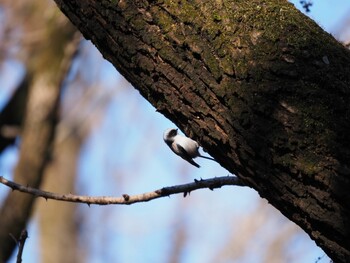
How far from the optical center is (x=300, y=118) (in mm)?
1459

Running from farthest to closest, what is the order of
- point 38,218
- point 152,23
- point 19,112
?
point 38,218
point 19,112
point 152,23

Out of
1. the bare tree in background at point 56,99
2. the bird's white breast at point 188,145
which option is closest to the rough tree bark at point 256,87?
the bare tree in background at point 56,99

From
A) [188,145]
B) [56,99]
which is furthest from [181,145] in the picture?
[56,99]

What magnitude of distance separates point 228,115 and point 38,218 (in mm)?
11021

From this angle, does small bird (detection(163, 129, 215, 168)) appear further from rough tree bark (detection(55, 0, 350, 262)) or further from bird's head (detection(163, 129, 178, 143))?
rough tree bark (detection(55, 0, 350, 262))

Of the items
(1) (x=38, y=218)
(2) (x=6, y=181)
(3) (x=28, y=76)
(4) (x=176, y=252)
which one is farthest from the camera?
(4) (x=176, y=252)

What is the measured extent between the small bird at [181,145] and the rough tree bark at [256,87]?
0.28 metres

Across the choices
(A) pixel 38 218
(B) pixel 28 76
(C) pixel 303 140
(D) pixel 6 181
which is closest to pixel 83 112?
(A) pixel 38 218

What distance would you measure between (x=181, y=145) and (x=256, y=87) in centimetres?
49

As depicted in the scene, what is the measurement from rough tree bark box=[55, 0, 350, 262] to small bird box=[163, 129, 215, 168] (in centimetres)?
28

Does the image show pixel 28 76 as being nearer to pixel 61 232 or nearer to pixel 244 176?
pixel 244 176

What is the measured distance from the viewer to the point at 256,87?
4.97 ft

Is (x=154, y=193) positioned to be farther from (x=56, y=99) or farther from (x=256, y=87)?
(x=56, y=99)

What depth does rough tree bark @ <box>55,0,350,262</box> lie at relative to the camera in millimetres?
1414
